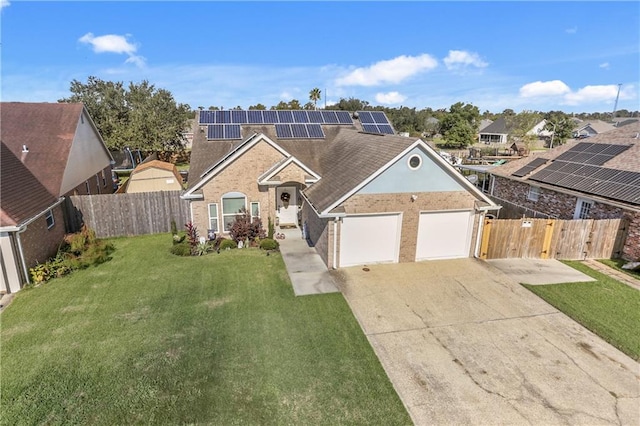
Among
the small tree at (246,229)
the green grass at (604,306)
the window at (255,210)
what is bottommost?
the green grass at (604,306)

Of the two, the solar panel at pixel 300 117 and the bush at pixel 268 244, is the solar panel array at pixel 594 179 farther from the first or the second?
the bush at pixel 268 244

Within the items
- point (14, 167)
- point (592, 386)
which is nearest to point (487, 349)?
point (592, 386)

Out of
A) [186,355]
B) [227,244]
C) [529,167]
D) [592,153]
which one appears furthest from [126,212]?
[592,153]

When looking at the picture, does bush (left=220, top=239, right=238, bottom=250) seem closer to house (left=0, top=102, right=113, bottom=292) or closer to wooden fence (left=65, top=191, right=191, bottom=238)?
wooden fence (left=65, top=191, right=191, bottom=238)

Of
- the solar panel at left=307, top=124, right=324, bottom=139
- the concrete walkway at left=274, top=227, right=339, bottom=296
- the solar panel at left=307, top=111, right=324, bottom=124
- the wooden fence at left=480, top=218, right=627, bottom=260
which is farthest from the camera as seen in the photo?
the solar panel at left=307, top=111, right=324, bottom=124

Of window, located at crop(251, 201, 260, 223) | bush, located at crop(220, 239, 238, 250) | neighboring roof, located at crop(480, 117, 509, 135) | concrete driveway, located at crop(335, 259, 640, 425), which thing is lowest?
concrete driveway, located at crop(335, 259, 640, 425)

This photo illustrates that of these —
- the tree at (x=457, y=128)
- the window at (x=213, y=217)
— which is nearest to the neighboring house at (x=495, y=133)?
the tree at (x=457, y=128)

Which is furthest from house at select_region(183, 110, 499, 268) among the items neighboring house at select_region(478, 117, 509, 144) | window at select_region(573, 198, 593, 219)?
neighboring house at select_region(478, 117, 509, 144)

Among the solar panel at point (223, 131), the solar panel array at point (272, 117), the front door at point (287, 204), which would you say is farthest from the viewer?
Answer: the solar panel array at point (272, 117)
